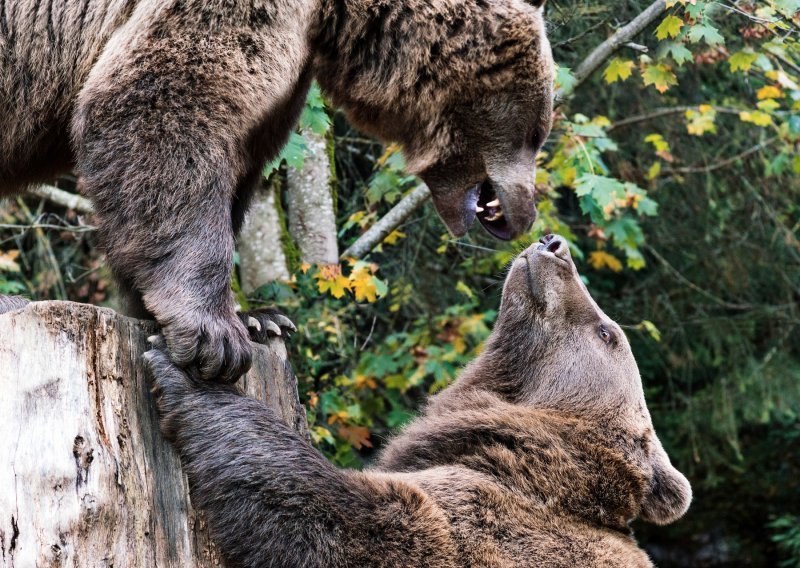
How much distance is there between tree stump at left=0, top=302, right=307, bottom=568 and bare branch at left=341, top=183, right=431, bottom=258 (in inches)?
132

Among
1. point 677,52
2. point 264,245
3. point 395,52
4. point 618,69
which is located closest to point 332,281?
point 264,245

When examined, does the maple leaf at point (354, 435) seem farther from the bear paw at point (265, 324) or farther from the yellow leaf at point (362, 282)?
the bear paw at point (265, 324)

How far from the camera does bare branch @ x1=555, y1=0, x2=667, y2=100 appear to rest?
21.1ft

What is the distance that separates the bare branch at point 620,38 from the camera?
6.43 metres

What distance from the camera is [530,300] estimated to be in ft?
→ 15.0

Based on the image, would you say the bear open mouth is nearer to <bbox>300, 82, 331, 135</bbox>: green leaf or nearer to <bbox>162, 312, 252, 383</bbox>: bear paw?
<bbox>300, 82, 331, 135</bbox>: green leaf

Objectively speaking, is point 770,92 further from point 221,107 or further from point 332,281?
point 221,107

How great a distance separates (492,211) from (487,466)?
114cm

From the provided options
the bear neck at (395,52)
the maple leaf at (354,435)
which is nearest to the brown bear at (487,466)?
the bear neck at (395,52)

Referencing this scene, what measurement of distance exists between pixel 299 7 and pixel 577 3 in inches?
158

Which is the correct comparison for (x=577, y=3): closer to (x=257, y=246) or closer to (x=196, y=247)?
(x=257, y=246)

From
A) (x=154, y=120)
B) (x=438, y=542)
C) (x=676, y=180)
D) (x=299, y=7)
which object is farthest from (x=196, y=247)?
(x=676, y=180)

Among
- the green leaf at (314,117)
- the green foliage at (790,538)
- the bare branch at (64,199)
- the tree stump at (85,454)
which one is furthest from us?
the green foliage at (790,538)

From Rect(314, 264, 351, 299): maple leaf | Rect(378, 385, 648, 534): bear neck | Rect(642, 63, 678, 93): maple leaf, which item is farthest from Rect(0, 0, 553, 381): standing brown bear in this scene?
Rect(642, 63, 678, 93): maple leaf
